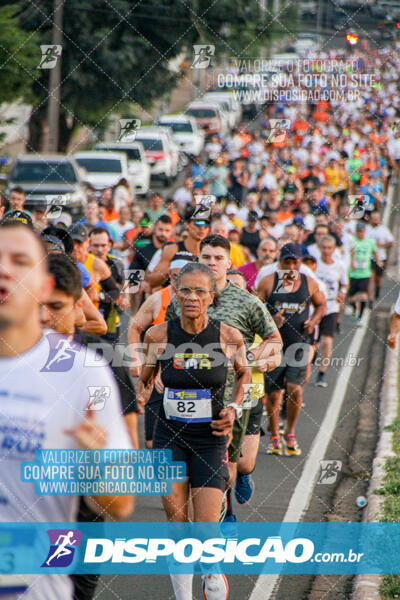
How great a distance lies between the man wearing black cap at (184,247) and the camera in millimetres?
9984

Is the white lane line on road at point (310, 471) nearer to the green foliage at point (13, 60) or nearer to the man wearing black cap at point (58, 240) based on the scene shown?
the man wearing black cap at point (58, 240)

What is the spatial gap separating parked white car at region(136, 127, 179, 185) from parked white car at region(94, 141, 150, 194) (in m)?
0.60

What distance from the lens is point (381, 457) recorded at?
34.0 ft

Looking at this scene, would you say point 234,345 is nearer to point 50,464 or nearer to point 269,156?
point 50,464

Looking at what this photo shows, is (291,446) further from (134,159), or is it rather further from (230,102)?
(230,102)

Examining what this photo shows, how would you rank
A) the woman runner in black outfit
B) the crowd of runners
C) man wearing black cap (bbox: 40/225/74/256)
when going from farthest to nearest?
1. man wearing black cap (bbox: 40/225/74/256)
2. the woman runner in black outfit
3. the crowd of runners

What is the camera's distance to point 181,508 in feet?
21.4

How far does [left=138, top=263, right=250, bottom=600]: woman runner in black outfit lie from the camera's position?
21.4 feet

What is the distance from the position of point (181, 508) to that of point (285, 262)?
14.3 feet

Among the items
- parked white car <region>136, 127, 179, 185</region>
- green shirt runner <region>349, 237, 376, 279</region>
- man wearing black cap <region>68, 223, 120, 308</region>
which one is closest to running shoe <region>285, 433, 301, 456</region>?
man wearing black cap <region>68, 223, 120, 308</region>

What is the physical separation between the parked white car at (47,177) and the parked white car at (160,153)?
28.9 feet

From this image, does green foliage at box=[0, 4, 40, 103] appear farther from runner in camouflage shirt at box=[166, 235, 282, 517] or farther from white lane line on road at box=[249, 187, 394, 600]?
runner in camouflage shirt at box=[166, 235, 282, 517]

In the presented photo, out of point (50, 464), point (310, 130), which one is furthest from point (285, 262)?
point (310, 130)

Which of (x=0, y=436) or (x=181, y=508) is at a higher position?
(x=0, y=436)
